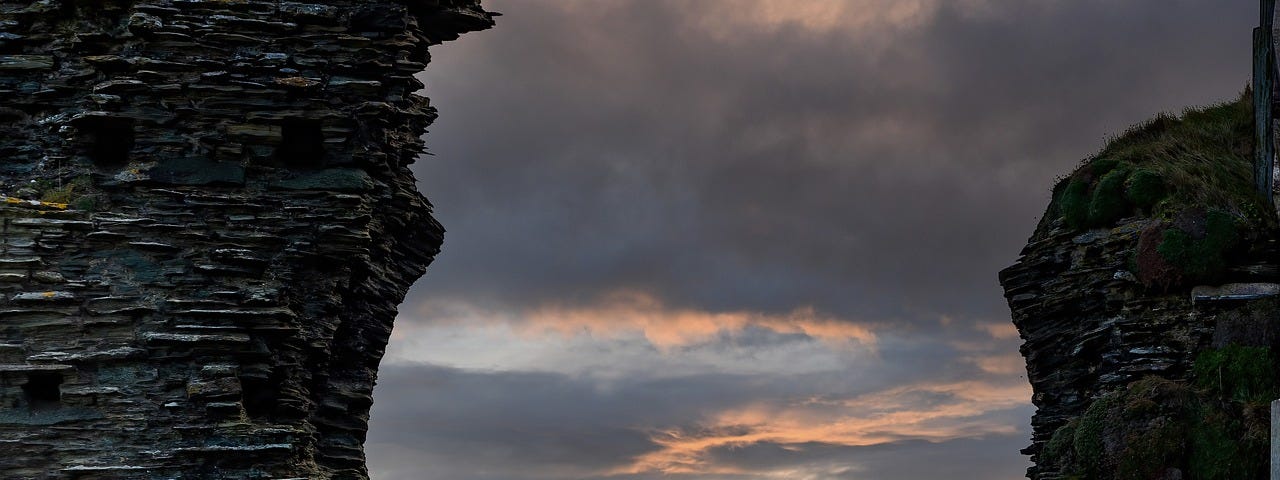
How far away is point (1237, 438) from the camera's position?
2627 cm

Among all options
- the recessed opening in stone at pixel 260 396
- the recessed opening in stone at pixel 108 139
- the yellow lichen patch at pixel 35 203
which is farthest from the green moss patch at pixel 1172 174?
the yellow lichen patch at pixel 35 203

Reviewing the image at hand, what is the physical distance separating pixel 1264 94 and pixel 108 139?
27.7 m

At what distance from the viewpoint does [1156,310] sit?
3031cm

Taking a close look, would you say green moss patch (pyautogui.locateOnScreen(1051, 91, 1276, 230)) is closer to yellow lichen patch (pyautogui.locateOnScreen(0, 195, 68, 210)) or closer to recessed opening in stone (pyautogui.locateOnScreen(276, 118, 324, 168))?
recessed opening in stone (pyautogui.locateOnScreen(276, 118, 324, 168))

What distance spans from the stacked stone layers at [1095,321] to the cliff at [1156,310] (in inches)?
1.4

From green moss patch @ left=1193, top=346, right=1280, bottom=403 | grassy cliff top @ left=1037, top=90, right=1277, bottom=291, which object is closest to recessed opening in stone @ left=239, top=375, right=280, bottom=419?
green moss patch @ left=1193, top=346, right=1280, bottom=403

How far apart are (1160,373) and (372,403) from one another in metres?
18.0

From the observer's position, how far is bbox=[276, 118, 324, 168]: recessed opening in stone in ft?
80.5

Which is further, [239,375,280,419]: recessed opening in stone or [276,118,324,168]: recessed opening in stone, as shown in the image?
[276,118,324,168]: recessed opening in stone

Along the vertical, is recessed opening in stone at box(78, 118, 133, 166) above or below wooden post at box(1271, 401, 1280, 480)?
above

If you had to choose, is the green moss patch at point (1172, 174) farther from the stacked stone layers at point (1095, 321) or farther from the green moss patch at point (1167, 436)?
the green moss patch at point (1167, 436)

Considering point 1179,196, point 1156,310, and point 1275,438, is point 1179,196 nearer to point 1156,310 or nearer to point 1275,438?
point 1156,310

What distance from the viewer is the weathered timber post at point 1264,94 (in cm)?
3097

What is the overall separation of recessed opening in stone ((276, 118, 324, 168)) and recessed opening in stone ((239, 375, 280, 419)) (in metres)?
4.35
